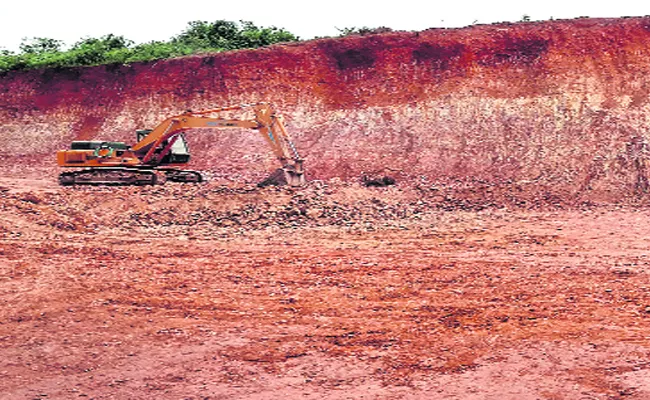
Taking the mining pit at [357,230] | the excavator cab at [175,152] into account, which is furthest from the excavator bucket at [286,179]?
the excavator cab at [175,152]

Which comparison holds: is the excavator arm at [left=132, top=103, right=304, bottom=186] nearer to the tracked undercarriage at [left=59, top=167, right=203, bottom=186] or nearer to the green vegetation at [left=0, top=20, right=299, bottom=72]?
the tracked undercarriage at [left=59, top=167, right=203, bottom=186]

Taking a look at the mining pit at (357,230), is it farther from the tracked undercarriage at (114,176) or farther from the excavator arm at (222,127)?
the excavator arm at (222,127)

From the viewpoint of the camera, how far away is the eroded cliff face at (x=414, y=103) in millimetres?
22812

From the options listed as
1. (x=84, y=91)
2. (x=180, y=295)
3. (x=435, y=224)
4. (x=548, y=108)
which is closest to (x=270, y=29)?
(x=84, y=91)

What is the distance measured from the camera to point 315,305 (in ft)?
34.7

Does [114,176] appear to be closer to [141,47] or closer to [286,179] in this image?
[286,179]

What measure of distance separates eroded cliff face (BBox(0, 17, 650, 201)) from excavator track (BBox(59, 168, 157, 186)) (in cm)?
407

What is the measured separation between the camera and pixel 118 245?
48.2 feet

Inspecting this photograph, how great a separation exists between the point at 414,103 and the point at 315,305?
54.0 ft

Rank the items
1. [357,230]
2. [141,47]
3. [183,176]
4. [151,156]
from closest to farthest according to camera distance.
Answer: [357,230]
[151,156]
[183,176]
[141,47]

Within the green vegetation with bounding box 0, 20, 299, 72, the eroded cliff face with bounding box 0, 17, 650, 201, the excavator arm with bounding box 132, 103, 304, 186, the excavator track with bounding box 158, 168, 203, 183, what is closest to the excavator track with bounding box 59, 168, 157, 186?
the excavator arm with bounding box 132, 103, 304, 186

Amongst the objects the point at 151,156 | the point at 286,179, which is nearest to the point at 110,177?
the point at 151,156

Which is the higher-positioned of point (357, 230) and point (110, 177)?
point (110, 177)

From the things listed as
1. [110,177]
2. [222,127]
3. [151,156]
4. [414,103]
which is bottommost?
[110,177]
